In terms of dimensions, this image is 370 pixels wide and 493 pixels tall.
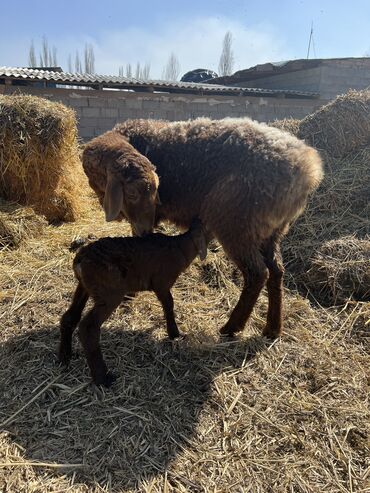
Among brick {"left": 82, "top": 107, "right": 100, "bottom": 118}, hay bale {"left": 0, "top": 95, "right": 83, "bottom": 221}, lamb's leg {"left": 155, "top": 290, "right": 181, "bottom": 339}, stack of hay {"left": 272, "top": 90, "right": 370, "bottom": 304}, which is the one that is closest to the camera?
lamb's leg {"left": 155, "top": 290, "right": 181, "bottom": 339}

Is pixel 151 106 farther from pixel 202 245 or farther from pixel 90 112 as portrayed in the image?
pixel 202 245

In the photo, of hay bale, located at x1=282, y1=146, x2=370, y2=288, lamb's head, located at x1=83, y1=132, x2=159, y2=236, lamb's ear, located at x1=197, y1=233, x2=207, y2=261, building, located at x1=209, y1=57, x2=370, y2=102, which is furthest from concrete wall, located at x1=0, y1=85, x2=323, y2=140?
lamb's ear, located at x1=197, y1=233, x2=207, y2=261

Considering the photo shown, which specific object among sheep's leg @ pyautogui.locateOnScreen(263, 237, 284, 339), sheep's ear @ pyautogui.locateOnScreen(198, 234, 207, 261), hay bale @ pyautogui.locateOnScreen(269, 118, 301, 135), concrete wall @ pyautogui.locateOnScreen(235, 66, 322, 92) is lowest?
sheep's leg @ pyautogui.locateOnScreen(263, 237, 284, 339)

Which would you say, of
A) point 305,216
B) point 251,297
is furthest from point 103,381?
point 305,216

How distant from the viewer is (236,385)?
2.89 meters

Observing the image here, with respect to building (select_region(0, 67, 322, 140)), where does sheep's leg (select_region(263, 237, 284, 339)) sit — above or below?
below

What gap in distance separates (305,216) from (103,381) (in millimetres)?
3806

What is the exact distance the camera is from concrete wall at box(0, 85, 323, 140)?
1022 centimetres

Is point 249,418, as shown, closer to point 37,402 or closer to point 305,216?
point 37,402

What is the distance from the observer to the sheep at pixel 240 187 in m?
3.23

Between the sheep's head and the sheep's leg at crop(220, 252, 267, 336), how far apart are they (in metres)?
0.84

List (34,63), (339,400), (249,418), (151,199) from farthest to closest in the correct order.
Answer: (34,63)
(151,199)
(339,400)
(249,418)

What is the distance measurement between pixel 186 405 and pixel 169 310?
0.75 meters

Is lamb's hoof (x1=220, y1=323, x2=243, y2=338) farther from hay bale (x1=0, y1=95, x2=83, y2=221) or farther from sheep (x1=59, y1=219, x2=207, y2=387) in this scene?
hay bale (x1=0, y1=95, x2=83, y2=221)
